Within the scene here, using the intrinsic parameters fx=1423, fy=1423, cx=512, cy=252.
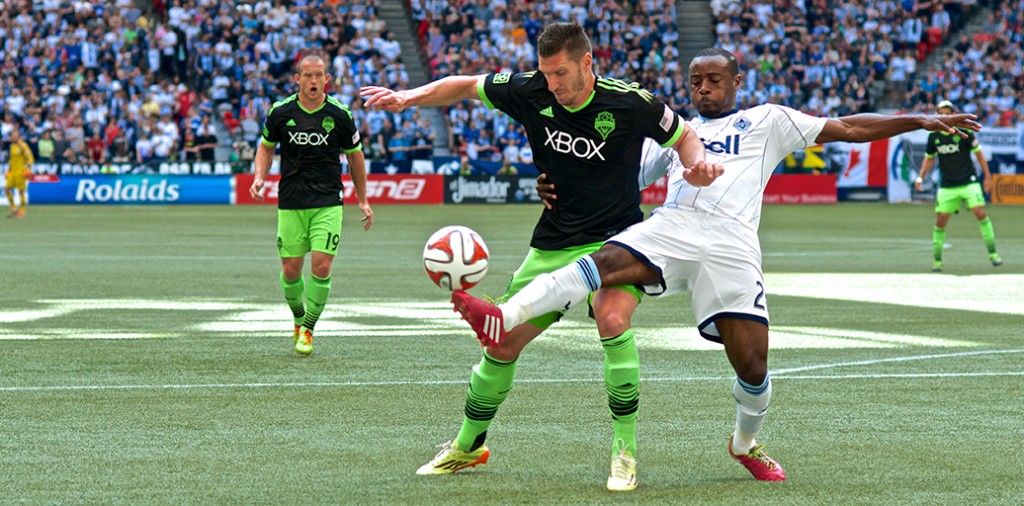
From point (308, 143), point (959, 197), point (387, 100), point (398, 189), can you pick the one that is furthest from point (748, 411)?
point (398, 189)

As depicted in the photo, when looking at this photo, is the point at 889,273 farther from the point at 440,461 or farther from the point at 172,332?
the point at 440,461

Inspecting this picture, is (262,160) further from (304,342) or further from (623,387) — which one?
(623,387)

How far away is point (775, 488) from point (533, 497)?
1130 millimetres

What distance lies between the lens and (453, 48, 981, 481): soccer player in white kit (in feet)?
21.4

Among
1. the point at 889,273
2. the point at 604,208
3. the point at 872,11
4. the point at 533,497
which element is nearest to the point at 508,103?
the point at 604,208

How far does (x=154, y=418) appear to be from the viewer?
825 cm

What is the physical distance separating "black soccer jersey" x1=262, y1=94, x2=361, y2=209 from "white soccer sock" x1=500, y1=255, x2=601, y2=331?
5907 mm

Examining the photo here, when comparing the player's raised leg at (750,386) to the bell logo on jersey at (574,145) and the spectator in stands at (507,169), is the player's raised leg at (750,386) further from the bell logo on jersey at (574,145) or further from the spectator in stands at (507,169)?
the spectator in stands at (507,169)

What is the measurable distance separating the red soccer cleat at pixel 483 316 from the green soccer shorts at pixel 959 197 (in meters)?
16.5

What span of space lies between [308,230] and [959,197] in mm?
12672

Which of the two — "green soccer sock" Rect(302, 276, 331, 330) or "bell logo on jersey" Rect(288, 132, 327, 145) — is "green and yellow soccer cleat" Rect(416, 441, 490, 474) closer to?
"green soccer sock" Rect(302, 276, 331, 330)

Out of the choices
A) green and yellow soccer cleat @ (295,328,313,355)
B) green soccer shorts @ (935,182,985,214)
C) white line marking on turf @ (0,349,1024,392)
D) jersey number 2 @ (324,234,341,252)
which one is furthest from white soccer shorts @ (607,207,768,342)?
green soccer shorts @ (935,182,985,214)

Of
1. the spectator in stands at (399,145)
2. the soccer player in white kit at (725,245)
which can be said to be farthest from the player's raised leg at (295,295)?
the spectator in stands at (399,145)

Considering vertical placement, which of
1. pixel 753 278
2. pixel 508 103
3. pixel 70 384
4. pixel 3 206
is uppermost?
pixel 508 103
